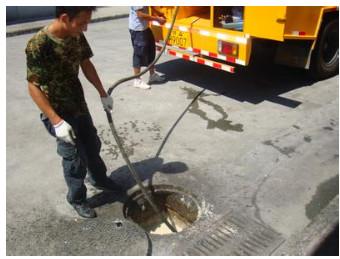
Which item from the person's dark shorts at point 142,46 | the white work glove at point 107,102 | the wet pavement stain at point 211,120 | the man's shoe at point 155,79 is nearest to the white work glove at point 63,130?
the white work glove at point 107,102

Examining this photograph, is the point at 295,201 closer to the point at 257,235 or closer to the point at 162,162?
the point at 257,235

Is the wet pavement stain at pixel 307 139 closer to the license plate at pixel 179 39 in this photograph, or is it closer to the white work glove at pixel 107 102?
the license plate at pixel 179 39

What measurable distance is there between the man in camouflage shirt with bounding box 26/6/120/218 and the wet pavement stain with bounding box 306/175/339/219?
1926 millimetres

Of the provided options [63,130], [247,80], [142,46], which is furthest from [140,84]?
[63,130]

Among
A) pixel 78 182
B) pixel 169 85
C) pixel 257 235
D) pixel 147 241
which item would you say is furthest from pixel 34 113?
pixel 257 235

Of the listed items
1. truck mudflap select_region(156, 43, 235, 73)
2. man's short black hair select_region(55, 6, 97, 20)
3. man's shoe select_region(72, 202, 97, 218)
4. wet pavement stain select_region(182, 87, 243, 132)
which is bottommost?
man's shoe select_region(72, 202, 97, 218)

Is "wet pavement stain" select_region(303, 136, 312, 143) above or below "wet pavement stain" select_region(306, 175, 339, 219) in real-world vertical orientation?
above

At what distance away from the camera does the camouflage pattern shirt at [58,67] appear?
261cm

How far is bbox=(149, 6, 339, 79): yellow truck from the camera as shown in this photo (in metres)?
4.57

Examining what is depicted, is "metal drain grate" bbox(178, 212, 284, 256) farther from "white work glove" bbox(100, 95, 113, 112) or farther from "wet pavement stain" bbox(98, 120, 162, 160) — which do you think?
"wet pavement stain" bbox(98, 120, 162, 160)

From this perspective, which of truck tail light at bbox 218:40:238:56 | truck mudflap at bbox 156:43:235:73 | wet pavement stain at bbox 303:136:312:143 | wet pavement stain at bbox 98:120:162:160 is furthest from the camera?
truck mudflap at bbox 156:43:235:73

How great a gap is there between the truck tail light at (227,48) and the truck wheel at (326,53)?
1.56m

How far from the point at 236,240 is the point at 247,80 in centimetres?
385

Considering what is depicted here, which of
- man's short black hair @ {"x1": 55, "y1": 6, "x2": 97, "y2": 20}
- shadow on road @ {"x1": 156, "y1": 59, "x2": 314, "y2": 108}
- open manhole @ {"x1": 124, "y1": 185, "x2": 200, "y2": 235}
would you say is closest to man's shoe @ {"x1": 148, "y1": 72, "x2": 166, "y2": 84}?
shadow on road @ {"x1": 156, "y1": 59, "x2": 314, "y2": 108}
